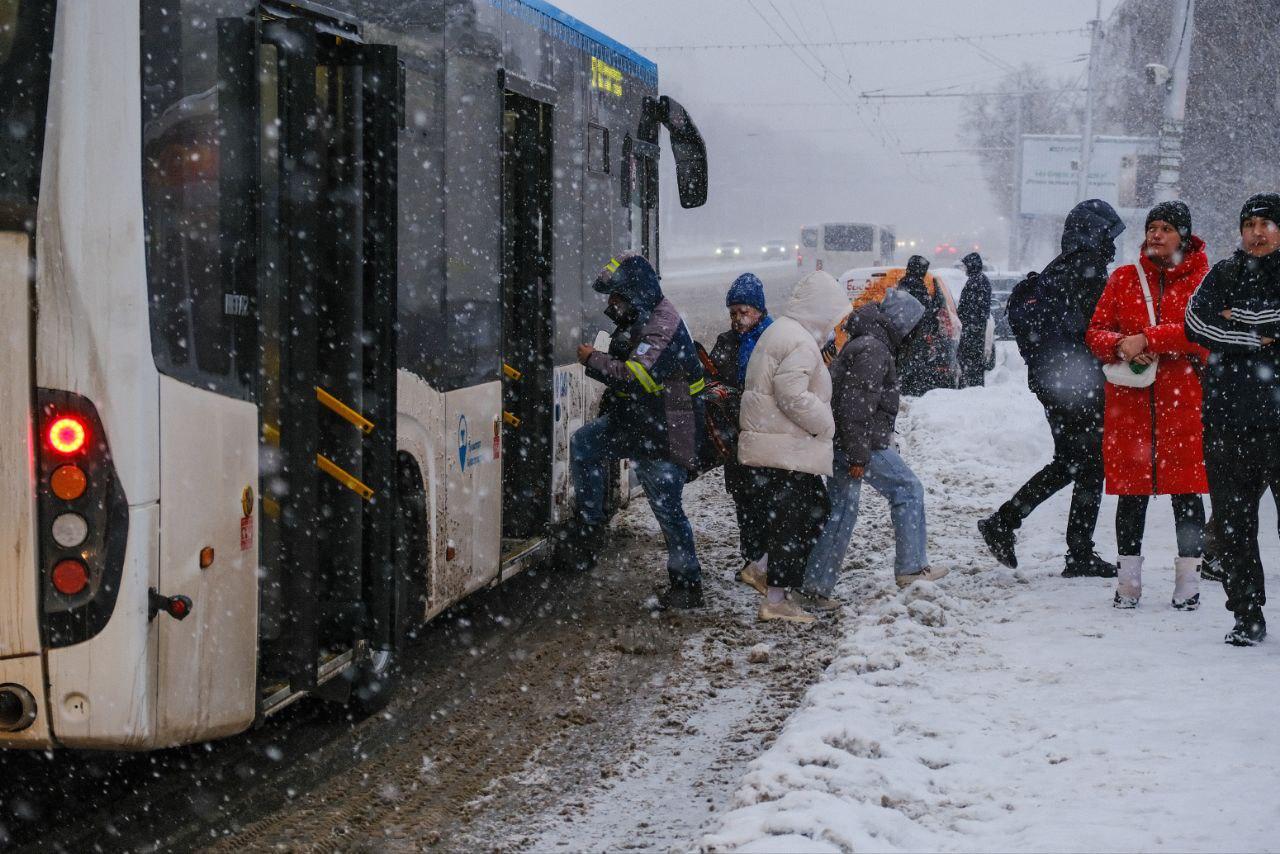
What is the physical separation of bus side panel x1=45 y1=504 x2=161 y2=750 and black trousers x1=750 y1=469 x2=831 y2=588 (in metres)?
4.10

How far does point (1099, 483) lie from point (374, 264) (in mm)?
4244

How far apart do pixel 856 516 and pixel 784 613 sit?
74cm

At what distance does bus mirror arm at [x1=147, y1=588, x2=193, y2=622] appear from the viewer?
4168 mm

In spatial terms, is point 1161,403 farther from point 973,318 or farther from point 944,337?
point 944,337

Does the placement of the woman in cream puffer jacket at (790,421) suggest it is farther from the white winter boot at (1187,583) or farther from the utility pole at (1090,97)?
the utility pole at (1090,97)

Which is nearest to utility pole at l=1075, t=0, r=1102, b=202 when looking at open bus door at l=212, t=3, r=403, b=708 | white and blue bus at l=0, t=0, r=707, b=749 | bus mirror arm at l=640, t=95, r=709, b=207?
bus mirror arm at l=640, t=95, r=709, b=207

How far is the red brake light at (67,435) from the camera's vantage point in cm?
399

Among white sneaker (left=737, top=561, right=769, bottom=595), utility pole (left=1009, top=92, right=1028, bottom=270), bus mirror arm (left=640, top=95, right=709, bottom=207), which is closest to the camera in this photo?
white sneaker (left=737, top=561, right=769, bottom=595)

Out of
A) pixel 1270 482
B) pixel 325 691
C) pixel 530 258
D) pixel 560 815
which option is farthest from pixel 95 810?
pixel 1270 482

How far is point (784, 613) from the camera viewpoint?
7789 millimetres

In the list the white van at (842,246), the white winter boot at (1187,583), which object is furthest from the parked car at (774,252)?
A: the white winter boot at (1187,583)

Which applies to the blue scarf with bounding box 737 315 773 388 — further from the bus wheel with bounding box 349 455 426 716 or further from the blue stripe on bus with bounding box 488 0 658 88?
the bus wheel with bounding box 349 455 426 716

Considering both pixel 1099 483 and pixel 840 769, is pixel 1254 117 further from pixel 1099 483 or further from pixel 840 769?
pixel 840 769

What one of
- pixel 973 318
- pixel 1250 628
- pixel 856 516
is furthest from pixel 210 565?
pixel 973 318
